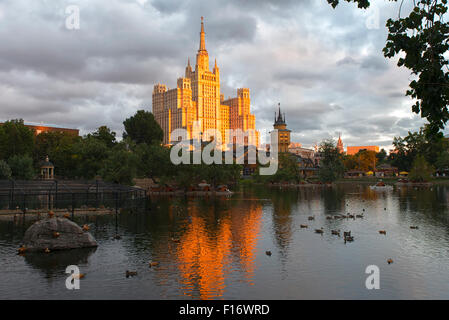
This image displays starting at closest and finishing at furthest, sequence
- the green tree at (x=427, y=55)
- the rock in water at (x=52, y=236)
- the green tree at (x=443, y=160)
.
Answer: the green tree at (x=427, y=55)
the rock in water at (x=52, y=236)
the green tree at (x=443, y=160)

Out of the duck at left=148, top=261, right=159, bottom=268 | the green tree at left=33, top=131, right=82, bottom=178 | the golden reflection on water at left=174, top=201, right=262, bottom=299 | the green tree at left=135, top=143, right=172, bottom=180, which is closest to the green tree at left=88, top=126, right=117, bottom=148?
the green tree at left=33, top=131, right=82, bottom=178

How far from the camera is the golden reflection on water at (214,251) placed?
22.0 meters

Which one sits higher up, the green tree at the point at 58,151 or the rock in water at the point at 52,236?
the green tree at the point at 58,151

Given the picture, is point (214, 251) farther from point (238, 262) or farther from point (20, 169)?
point (20, 169)

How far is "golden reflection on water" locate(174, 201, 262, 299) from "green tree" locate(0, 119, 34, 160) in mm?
70273

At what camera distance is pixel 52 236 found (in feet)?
95.9

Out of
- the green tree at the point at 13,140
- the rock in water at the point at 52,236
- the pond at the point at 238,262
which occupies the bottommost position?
the pond at the point at 238,262

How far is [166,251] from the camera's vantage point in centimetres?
2988

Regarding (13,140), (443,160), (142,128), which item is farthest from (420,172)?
(13,140)

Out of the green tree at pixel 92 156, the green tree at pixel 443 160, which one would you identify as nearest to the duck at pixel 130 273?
the green tree at pixel 92 156

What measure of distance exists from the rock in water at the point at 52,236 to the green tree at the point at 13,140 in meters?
77.6

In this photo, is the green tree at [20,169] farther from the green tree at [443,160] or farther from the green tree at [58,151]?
the green tree at [443,160]
